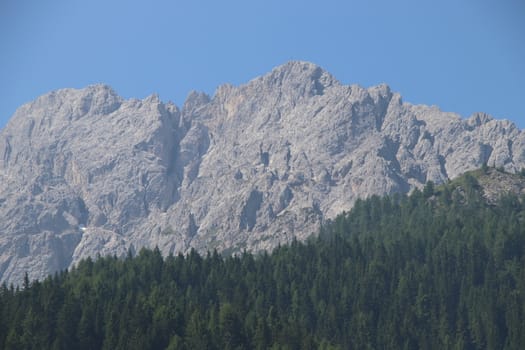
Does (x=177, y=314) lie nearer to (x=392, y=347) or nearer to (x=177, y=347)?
(x=177, y=347)

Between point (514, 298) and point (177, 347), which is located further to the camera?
point (514, 298)

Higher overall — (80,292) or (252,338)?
(80,292)

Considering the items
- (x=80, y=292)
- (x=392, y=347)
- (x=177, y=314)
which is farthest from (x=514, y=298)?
(x=80, y=292)

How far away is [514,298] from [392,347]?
27.4 metres

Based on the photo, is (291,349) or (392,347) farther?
(392,347)

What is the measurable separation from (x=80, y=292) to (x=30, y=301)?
1084 cm

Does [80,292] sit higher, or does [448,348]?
[80,292]

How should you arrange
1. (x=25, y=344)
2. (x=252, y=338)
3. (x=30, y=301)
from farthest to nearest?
(x=30, y=301) → (x=252, y=338) → (x=25, y=344)

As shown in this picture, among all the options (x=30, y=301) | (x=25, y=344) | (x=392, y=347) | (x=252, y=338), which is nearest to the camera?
(x=25, y=344)

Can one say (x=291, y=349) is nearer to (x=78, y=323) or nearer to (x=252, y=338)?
(x=252, y=338)

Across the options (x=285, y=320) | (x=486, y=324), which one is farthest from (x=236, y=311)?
(x=486, y=324)

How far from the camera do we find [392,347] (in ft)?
622

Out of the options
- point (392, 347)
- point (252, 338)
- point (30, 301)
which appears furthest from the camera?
point (392, 347)

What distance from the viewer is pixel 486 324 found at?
194 meters
